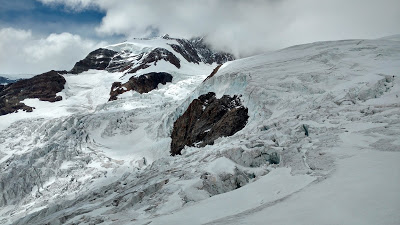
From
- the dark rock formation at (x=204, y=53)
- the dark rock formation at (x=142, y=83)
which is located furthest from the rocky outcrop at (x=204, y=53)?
the dark rock formation at (x=142, y=83)

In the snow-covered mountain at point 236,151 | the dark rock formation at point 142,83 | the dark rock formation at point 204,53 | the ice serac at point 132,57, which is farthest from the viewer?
the dark rock formation at point 204,53

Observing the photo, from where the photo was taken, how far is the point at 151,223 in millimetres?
11172

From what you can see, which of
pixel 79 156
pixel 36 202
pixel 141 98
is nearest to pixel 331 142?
pixel 36 202

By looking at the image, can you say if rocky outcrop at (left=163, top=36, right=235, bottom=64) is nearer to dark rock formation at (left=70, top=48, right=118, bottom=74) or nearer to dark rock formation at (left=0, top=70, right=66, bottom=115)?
dark rock formation at (left=70, top=48, right=118, bottom=74)

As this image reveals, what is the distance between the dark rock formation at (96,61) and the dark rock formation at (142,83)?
33.4 meters

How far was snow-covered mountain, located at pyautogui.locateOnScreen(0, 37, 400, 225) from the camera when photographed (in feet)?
31.9

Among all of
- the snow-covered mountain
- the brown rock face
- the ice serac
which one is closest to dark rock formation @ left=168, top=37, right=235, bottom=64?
the ice serac

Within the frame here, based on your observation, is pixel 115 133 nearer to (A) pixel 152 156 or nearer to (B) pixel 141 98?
(A) pixel 152 156

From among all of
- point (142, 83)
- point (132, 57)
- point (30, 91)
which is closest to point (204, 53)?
point (132, 57)

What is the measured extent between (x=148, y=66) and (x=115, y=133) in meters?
52.7

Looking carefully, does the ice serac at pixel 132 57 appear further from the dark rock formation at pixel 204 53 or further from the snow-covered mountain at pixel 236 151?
→ the snow-covered mountain at pixel 236 151

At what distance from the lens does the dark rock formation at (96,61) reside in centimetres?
11257

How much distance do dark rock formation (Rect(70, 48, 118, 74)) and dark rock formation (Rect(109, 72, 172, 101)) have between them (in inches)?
1315

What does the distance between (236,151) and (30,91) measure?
88.1 meters
